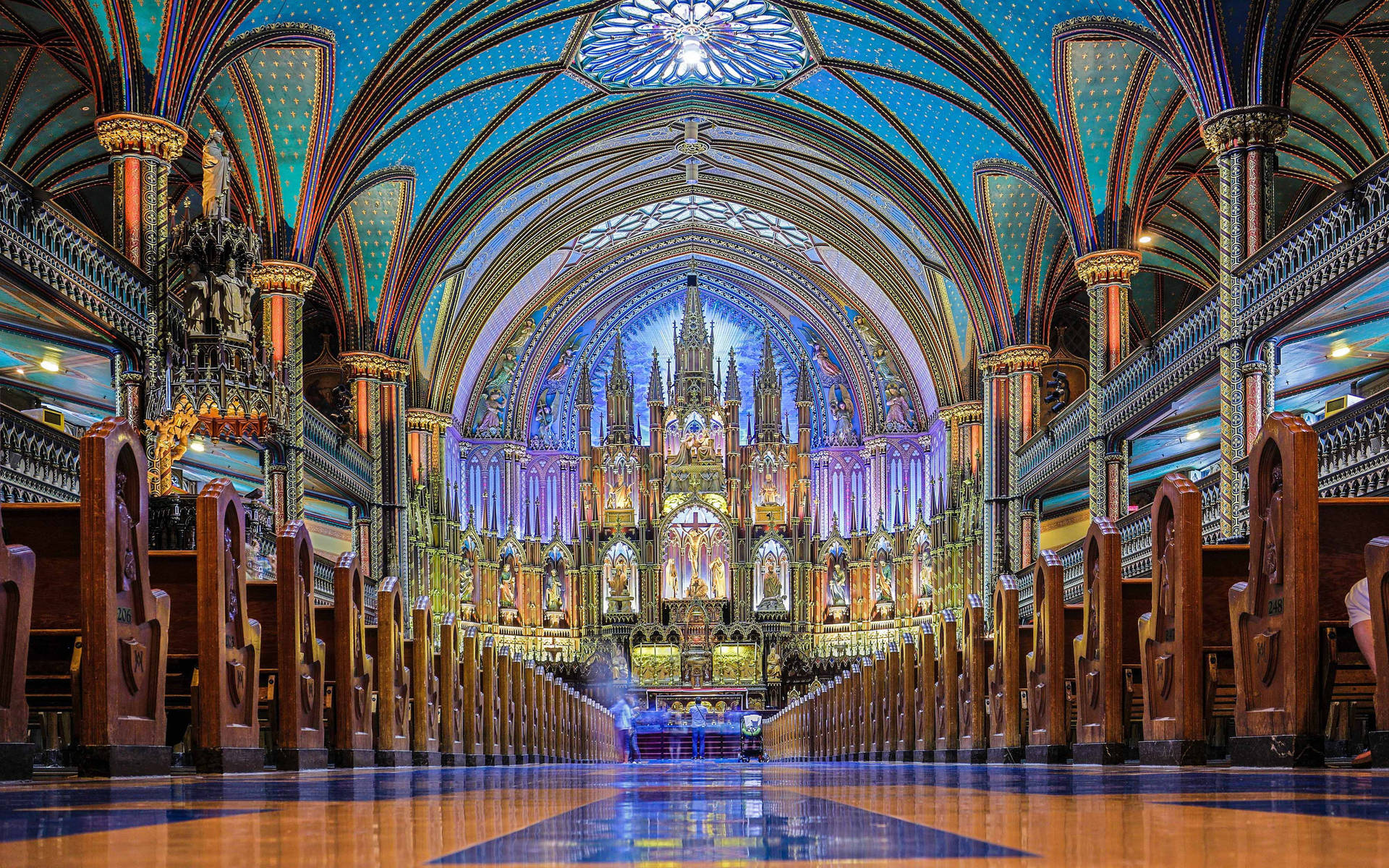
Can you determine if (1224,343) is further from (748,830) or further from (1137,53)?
(748,830)

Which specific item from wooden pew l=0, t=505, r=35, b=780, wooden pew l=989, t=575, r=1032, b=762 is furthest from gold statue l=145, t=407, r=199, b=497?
wooden pew l=0, t=505, r=35, b=780

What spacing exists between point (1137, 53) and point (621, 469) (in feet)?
61.5

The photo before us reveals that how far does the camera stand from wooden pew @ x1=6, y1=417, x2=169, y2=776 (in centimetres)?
645

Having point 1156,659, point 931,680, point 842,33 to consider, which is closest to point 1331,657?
point 1156,659

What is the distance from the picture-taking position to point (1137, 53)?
20422 millimetres

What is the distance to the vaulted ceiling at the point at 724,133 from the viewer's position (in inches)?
750

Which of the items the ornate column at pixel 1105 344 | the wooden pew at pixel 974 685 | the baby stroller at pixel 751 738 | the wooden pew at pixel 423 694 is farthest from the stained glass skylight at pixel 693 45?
the baby stroller at pixel 751 738

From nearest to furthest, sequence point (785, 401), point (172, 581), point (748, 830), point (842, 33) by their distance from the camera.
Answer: point (748, 830), point (172, 581), point (842, 33), point (785, 401)

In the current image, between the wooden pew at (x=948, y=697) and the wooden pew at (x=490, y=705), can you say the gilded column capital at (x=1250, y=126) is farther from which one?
the wooden pew at (x=490, y=705)

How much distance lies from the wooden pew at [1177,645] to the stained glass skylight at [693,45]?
17.4m

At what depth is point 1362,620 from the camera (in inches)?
238

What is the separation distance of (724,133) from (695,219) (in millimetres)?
5342

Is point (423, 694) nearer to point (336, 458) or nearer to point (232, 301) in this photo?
point (232, 301)

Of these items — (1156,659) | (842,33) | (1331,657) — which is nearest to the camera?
(1331,657)
